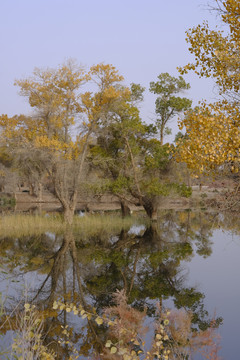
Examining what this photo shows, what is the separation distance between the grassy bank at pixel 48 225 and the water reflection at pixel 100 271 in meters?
0.72

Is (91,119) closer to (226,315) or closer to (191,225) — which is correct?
(191,225)

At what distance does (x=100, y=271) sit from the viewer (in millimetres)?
14695

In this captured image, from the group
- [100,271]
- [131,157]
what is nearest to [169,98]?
[131,157]

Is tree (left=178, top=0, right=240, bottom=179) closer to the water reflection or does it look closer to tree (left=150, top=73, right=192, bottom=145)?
the water reflection

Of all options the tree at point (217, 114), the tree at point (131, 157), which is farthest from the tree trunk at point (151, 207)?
the tree at point (217, 114)

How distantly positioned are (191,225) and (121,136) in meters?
7.93

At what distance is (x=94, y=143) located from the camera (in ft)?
92.3

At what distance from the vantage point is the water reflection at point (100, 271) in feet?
30.0

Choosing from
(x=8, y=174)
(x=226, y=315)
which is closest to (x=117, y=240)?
(x=226, y=315)

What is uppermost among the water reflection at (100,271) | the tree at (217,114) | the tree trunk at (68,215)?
the tree at (217,114)

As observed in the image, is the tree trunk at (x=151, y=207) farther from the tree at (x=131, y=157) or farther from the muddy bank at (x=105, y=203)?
the muddy bank at (x=105, y=203)

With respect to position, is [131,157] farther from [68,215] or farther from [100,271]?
[100,271]

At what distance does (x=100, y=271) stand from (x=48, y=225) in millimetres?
9515

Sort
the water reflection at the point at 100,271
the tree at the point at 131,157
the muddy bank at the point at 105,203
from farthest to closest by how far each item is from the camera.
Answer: the muddy bank at the point at 105,203 → the tree at the point at 131,157 → the water reflection at the point at 100,271
